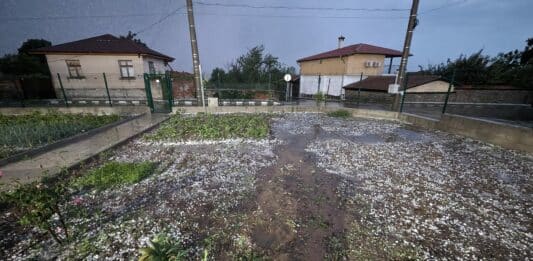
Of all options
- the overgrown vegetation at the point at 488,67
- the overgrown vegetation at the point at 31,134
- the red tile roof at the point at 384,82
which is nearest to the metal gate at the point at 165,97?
the overgrown vegetation at the point at 31,134

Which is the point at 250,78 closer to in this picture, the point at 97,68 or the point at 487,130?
the point at 97,68

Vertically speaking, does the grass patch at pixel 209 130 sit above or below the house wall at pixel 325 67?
below

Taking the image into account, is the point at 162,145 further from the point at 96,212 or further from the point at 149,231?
the point at 149,231

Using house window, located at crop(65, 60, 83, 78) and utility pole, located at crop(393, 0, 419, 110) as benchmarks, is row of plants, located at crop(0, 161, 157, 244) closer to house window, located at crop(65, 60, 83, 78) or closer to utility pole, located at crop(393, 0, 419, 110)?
utility pole, located at crop(393, 0, 419, 110)

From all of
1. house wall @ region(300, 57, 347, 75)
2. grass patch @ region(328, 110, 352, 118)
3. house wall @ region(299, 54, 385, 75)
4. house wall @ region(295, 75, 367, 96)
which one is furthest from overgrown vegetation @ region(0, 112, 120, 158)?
house wall @ region(300, 57, 347, 75)

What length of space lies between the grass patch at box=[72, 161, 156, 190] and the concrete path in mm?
767

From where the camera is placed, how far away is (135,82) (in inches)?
622

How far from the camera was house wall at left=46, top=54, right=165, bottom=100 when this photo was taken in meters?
15.1

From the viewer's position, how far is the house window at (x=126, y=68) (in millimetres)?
15625

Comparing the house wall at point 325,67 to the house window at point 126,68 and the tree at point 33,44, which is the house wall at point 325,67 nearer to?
the house window at point 126,68

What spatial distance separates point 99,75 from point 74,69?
6.65ft

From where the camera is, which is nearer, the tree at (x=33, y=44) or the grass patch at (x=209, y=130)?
the grass patch at (x=209, y=130)

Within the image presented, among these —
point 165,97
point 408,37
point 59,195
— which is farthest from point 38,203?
point 408,37

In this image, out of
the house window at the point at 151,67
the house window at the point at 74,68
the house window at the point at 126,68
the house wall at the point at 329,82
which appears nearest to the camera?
the house window at the point at 74,68
